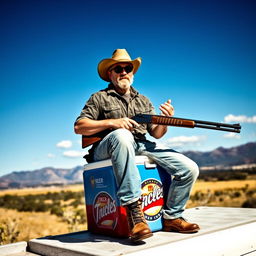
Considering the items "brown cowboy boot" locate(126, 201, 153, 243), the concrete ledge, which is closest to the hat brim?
"brown cowboy boot" locate(126, 201, 153, 243)

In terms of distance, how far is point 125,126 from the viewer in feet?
9.45

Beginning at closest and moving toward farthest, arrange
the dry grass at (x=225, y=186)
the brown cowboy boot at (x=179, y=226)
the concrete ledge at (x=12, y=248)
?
the brown cowboy boot at (x=179, y=226) → the concrete ledge at (x=12, y=248) → the dry grass at (x=225, y=186)

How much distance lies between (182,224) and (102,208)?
836 mm

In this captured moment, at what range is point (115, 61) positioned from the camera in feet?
11.1

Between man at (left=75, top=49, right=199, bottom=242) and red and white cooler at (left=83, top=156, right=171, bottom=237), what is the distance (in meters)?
0.10

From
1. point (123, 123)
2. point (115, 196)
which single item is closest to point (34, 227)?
point (115, 196)

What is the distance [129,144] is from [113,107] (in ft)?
2.16

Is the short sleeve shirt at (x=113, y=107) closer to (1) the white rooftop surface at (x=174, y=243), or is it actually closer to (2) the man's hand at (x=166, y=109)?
(2) the man's hand at (x=166, y=109)

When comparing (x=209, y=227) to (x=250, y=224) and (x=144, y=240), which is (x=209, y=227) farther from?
(x=144, y=240)

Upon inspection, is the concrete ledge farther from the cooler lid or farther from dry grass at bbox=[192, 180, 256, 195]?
dry grass at bbox=[192, 180, 256, 195]

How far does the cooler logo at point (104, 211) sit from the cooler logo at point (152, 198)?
0.31m

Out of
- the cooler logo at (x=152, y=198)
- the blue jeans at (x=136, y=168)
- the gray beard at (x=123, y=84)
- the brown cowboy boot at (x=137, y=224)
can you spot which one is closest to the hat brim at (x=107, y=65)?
the gray beard at (x=123, y=84)

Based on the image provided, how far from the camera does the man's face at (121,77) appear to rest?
337 cm

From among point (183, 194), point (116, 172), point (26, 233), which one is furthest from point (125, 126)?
point (26, 233)
